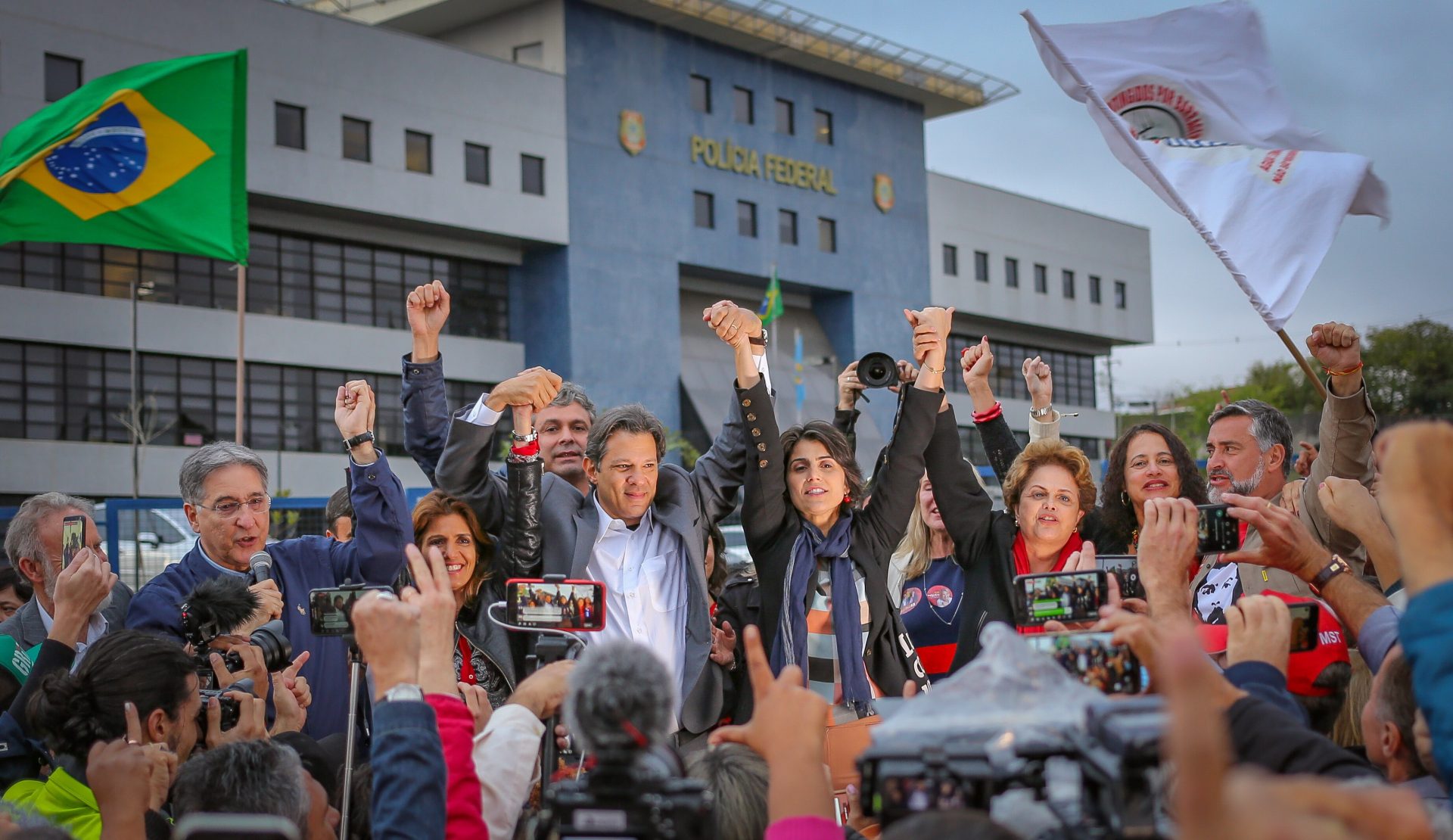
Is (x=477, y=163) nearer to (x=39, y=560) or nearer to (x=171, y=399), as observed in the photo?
(x=171, y=399)

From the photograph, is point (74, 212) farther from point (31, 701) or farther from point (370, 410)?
point (31, 701)

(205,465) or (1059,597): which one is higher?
(205,465)

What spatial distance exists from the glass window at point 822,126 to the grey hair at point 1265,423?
1492 inches

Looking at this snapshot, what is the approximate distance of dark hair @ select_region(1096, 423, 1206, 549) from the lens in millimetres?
5449

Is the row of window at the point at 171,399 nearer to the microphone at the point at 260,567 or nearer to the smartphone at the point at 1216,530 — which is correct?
the microphone at the point at 260,567

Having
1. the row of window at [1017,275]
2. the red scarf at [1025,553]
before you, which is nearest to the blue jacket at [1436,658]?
the red scarf at [1025,553]

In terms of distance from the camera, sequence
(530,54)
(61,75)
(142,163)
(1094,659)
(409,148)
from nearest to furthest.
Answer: (1094,659), (142,163), (61,75), (409,148), (530,54)

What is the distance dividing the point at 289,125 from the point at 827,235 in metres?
17.9

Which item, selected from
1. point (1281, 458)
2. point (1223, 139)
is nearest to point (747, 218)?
point (1223, 139)

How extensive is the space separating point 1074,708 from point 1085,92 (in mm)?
5031

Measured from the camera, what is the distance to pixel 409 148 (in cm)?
3403

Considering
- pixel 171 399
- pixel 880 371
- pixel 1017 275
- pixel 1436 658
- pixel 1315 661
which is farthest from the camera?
pixel 1017 275

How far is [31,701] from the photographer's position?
3.74 m

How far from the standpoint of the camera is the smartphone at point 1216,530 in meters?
3.78
